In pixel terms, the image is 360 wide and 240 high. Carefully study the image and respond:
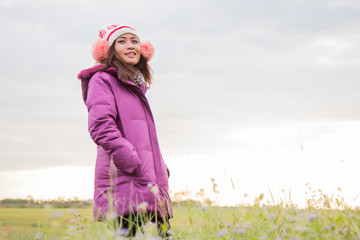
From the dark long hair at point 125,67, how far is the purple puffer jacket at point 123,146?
0.33 ft

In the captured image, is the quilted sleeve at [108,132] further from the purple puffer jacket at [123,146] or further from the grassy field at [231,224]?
the grassy field at [231,224]

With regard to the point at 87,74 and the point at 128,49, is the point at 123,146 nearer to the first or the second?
the point at 87,74

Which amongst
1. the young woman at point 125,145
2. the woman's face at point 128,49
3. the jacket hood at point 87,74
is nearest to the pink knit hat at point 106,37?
the woman's face at point 128,49

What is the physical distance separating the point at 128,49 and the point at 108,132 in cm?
140

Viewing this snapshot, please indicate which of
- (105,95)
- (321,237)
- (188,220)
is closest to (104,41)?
(105,95)

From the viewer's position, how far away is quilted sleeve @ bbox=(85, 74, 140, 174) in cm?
Answer: 429

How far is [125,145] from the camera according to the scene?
14.1 feet

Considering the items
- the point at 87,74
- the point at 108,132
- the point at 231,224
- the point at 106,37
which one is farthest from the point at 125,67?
the point at 231,224

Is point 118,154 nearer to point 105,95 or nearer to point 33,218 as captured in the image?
point 105,95

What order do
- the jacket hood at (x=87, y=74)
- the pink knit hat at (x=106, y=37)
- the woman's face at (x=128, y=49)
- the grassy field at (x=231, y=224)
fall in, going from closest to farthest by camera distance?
the grassy field at (x=231, y=224), the jacket hood at (x=87, y=74), the woman's face at (x=128, y=49), the pink knit hat at (x=106, y=37)

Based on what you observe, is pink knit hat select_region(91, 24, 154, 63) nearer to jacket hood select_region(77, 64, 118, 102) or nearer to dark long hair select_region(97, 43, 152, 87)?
dark long hair select_region(97, 43, 152, 87)

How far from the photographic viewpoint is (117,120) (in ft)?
15.3

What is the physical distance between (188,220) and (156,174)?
109 cm

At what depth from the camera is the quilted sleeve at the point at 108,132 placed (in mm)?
4285
